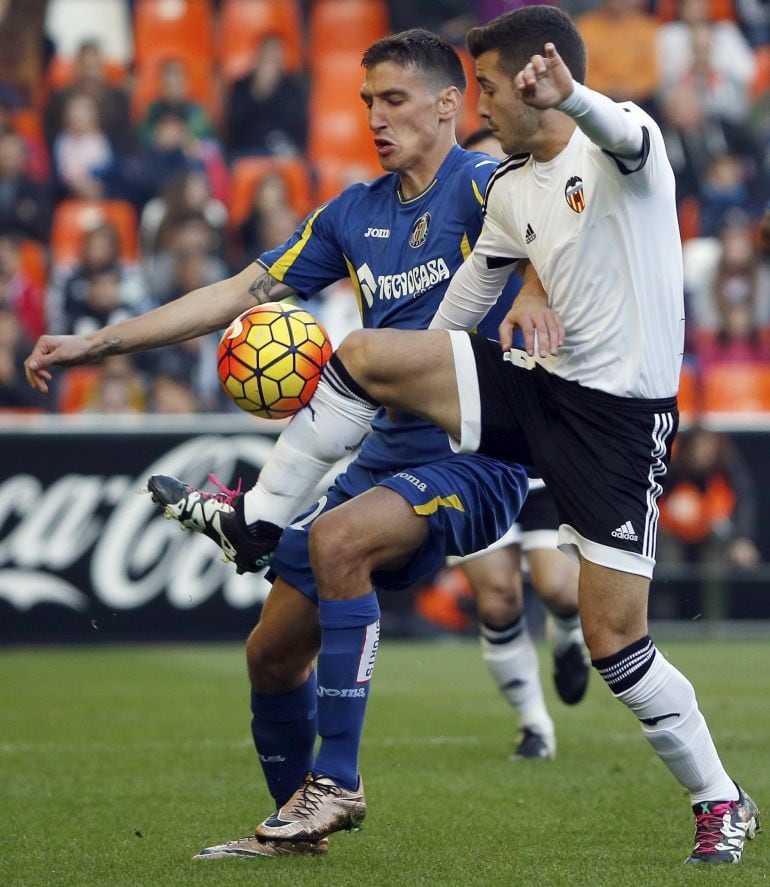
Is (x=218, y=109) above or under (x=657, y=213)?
above

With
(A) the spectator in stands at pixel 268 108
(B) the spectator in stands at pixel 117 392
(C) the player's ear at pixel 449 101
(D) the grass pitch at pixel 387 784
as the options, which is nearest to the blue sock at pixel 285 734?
(D) the grass pitch at pixel 387 784

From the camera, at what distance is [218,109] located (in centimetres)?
1614

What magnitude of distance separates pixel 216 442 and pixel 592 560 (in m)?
6.98

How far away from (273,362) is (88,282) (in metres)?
8.92

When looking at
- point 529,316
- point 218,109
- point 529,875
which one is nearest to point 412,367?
point 529,316

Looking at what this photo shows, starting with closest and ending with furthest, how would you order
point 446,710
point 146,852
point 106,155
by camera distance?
point 146,852 → point 446,710 → point 106,155

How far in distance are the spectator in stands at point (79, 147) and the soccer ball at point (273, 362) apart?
34.5 ft

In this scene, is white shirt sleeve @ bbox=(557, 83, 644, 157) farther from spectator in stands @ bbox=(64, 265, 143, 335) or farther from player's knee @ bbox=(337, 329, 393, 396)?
spectator in stands @ bbox=(64, 265, 143, 335)

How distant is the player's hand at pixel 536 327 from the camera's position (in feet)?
14.0

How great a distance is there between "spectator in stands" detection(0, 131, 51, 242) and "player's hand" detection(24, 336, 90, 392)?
32.1ft

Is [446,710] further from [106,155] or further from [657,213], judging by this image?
[106,155]

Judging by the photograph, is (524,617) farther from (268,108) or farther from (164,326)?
(268,108)

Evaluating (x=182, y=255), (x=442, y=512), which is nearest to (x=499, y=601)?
(x=442, y=512)

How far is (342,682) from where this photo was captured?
4.50 meters
